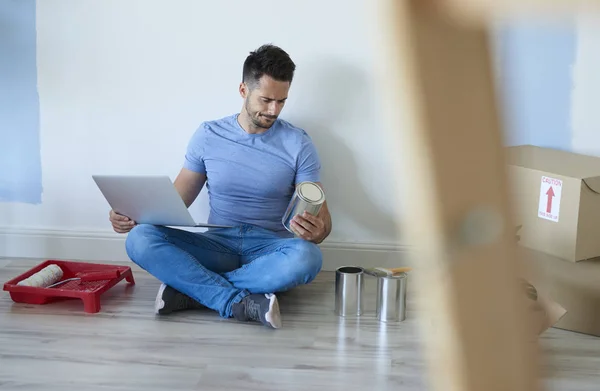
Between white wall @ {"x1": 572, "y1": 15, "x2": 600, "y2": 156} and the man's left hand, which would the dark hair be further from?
white wall @ {"x1": 572, "y1": 15, "x2": 600, "y2": 156}

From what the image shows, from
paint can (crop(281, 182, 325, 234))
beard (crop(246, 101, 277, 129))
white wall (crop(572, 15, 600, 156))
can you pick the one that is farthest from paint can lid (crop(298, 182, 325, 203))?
white wall (crop(572, 15, 600, 156))

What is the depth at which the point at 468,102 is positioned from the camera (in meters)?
0.39

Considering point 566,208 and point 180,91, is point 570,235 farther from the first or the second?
point 180,91

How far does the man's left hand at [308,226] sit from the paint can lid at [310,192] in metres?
0.05

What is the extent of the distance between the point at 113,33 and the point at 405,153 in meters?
2.42

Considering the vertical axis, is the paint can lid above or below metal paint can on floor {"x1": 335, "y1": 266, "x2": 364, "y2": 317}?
above

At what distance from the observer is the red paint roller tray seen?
2.23m

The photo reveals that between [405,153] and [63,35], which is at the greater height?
[63,35]

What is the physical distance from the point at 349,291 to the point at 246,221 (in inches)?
17.7

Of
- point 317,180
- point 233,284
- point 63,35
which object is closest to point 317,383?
point 233,284

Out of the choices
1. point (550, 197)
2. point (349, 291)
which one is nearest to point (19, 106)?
point (349, 291)

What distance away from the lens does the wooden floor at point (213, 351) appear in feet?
5.84

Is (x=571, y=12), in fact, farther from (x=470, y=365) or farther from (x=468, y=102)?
(x=470, y=365)

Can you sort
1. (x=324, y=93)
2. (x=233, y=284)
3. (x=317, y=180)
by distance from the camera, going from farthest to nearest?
(x=324, y=93), (x=317, y=180), (x=233, y=284)
